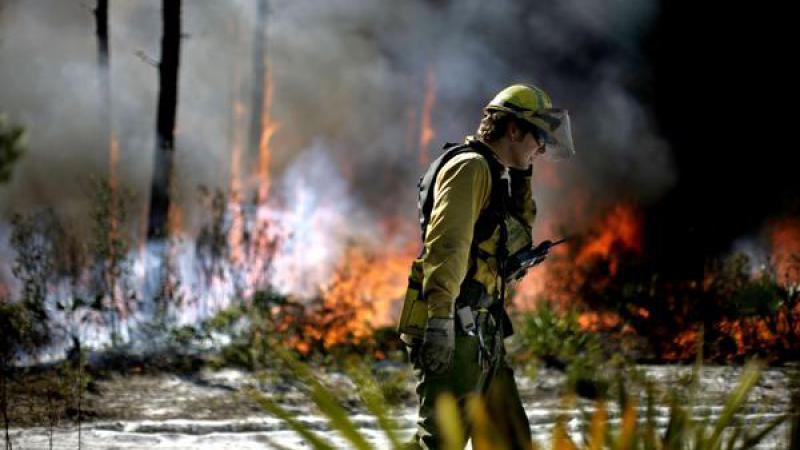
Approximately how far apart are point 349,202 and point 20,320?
8250 mm

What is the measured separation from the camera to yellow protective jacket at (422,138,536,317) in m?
3.56

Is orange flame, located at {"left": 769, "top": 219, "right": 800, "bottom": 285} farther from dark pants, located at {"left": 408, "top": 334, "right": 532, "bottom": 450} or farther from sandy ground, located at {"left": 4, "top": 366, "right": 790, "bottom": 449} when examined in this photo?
dark pants, located at {"left": 408, "top": 334, "right": 532, "bottom": 450}

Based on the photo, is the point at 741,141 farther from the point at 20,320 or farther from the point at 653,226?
the point at 20,320

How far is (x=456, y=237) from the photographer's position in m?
3.57

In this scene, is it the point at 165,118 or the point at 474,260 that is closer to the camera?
the point at 474,260

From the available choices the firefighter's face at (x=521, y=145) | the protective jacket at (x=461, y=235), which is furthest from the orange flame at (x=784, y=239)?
the protective jacket at (x=461, y=235)

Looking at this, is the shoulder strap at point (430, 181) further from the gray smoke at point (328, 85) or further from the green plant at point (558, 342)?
the gray smoke at point (328, 85)

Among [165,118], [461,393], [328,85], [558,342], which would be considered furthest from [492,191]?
[328,85]

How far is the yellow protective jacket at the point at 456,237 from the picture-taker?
140 inches

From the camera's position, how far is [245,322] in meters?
8.64

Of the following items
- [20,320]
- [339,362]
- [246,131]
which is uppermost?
[246,131]

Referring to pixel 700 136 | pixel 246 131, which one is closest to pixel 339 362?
pixel 700 136

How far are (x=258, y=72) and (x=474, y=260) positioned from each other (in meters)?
12.2

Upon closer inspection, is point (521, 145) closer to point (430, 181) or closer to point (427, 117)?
point (430, 181)
